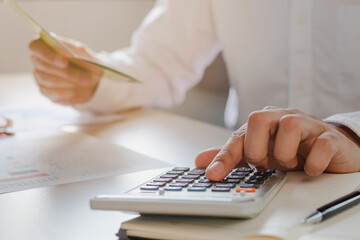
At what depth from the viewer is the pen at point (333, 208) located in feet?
1.31

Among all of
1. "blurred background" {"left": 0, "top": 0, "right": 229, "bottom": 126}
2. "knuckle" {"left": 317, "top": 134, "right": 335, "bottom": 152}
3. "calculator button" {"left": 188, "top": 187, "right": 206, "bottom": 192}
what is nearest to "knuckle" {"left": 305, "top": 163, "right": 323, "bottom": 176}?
"knuckle" {"left": 317, "top": 134, "right": 335, "bottom": 152}

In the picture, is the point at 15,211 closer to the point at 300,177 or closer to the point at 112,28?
the point at 300,177

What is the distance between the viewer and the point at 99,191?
0.56 meters

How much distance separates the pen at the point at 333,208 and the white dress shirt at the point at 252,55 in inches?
24.1

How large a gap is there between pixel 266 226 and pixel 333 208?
68mm

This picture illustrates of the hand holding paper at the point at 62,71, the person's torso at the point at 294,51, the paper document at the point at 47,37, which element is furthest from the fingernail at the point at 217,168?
the person's torso at the point at 294,51

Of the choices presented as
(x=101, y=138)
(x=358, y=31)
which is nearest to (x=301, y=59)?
(x=358, y=31)

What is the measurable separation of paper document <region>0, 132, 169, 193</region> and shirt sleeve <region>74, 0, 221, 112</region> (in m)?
0.39

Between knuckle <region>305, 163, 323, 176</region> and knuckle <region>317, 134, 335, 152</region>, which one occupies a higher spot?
knuckle <region>317, 134, 335, 152</region>

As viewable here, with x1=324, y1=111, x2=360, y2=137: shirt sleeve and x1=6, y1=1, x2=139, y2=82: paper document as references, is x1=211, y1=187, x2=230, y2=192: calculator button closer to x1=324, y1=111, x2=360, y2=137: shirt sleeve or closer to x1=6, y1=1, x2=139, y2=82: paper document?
x1=324, y1=111, x2=360, y2=137: shirt sleeve

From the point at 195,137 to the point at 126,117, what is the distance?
23 centimetres

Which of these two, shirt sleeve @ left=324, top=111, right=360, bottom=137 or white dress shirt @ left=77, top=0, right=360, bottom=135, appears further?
white dress shirt @ left=77, top=0, right=360, bottom=135

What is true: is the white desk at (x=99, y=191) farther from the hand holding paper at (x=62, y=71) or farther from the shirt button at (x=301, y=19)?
the shirt button at (x=301, y=19)

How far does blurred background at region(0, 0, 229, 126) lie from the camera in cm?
236
